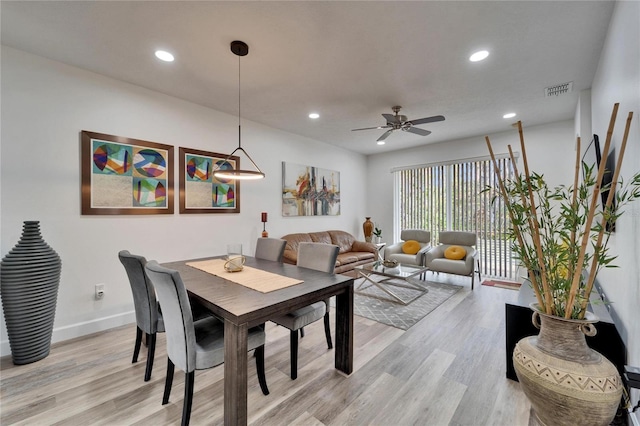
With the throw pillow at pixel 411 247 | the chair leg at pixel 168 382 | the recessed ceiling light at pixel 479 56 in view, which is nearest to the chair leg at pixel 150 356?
the chair leg at pixel 168 382

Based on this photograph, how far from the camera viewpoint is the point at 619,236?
1.79 metres

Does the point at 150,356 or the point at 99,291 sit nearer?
the point at 150,356

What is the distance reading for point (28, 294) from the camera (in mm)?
2180

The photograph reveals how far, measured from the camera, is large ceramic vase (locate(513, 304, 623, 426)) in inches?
45.3

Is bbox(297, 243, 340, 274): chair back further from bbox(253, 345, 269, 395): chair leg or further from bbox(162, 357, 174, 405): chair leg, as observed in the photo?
bbox(162, 357, 174, 405): chair leg

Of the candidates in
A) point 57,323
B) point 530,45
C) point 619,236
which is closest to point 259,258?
point 57,323

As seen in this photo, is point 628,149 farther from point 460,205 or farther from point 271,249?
point 460,205

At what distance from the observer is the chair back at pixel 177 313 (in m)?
1.45

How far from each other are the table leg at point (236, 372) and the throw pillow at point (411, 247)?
4.37 m

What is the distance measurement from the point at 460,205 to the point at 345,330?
453cm

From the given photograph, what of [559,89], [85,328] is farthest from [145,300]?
[559,89]

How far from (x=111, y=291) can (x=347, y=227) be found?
456cm

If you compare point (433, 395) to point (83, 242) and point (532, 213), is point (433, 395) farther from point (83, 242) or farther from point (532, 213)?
point (83, 242)

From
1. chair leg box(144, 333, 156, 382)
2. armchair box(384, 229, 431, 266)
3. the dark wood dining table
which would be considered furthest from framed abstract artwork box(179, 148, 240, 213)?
armchair box(384, 229, 431, 266)
